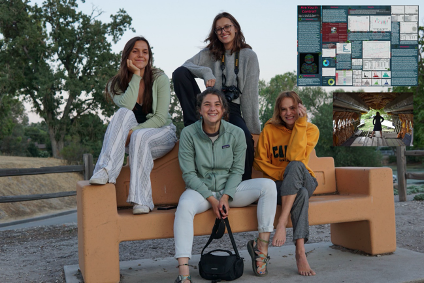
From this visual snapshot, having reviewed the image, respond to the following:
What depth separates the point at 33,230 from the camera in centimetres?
673

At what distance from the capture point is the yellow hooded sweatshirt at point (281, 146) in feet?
11.3

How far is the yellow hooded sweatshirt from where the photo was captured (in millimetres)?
3430

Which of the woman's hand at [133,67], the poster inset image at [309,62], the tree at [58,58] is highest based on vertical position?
the tree at [58,58]

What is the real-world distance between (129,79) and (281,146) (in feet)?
4.76

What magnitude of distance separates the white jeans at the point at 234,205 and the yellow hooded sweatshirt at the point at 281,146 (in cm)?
34

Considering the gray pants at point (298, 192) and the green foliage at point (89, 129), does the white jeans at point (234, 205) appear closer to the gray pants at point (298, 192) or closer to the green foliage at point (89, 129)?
the gray pants at point (298, 192)

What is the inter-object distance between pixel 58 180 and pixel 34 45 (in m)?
9.65

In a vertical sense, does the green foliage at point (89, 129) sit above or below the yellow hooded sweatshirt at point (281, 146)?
above

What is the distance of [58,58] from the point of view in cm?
2491

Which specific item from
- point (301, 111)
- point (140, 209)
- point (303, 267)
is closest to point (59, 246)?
point (140, 209)

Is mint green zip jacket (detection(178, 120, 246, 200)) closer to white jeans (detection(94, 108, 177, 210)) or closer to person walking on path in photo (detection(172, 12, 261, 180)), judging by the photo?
white jeans (detection(94, 108, 177, 210))

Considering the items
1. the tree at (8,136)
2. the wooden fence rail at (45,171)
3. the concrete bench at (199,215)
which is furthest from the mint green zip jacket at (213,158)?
the tree at (8,136)

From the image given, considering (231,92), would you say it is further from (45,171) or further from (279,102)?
(45,171)

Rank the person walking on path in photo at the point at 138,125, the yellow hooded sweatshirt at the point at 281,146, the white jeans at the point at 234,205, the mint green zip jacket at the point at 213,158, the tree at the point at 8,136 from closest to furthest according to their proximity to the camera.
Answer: the white jeans at the point at 234,205
the person walking on path in photo at the point at 138,125
the mint green zip jacket at the point at 213,158
the yellow hooded sweatshirt at the point at 281,146
the tree at the point at 8,136
